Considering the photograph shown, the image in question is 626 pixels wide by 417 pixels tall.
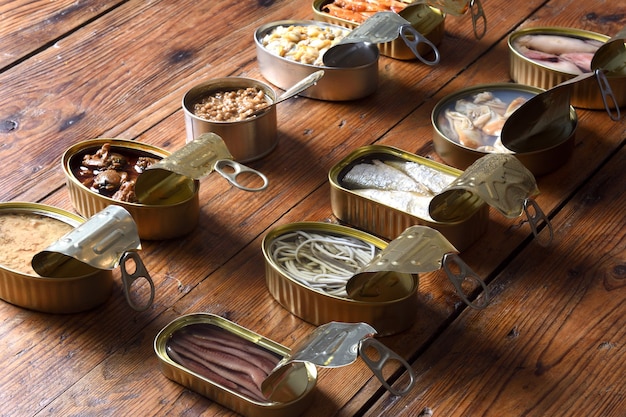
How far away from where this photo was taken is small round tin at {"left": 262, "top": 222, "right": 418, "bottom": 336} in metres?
1.69

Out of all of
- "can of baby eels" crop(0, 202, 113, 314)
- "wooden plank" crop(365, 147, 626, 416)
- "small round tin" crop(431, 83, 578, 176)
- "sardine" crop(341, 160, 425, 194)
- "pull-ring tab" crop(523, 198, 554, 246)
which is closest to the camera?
"wooden plank" crop(365, 147, 626, 416)

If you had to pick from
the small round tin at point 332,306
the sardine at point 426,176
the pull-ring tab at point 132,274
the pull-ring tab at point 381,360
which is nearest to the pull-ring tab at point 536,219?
the sardine at point 426,176

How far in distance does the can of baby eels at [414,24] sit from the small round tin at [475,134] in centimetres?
28

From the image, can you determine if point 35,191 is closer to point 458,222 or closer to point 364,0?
point 458,222

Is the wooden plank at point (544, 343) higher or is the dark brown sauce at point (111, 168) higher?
the dark brown sauce at point (111, 168)

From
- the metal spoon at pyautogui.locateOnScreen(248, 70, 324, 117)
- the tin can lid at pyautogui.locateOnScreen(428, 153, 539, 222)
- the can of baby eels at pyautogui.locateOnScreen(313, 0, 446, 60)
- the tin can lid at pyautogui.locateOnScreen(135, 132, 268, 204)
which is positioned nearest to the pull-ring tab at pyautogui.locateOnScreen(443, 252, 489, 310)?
the tin can lid at pyautogui.locateOnScreen(428, 153, 539, 222)

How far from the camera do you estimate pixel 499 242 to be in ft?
6.47

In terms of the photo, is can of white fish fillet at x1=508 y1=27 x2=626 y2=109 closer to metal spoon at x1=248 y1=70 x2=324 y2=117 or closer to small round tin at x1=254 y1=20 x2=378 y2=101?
small round tin at x1=254 y1=20 x2=378 y2=101

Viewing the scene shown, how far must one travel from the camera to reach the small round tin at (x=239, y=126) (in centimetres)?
211

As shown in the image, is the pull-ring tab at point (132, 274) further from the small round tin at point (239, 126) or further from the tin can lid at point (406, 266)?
the small round tin at point (239, 126)

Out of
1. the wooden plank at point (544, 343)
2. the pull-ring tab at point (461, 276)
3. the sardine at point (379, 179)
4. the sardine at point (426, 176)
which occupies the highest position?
the pull-ring tab at point (461, 276)

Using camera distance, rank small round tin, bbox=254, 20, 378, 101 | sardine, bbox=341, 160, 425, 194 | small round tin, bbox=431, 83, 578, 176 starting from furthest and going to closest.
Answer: small round tin, bbox=254, 20, 378, 101 < small round tin, bbox=431, 83, 578, 176 < sardine, bbox=341, 160, 425, 194

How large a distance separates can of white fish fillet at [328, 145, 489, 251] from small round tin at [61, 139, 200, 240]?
291mm

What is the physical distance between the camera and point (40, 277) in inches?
67.7
